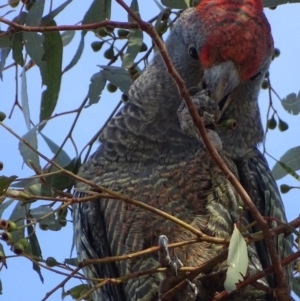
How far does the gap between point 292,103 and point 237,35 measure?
30cm

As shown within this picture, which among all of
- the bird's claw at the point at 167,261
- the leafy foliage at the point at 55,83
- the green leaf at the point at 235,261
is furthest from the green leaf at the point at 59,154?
the green leaf at the point at 235,261

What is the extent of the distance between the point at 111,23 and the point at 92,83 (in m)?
0.92

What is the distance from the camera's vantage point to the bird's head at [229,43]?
208 centimetres

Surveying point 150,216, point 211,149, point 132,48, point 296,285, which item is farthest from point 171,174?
point 211,149

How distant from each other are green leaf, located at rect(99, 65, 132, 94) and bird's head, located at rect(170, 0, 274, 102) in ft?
0.73

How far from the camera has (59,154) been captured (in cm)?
225

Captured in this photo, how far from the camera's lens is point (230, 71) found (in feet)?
6.84

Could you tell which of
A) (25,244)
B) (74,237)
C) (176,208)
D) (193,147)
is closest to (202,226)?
(176,208)

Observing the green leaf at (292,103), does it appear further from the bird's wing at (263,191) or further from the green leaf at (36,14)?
the green leaf at (36,14)

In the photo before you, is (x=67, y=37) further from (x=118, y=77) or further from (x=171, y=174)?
(x=171, y=174)

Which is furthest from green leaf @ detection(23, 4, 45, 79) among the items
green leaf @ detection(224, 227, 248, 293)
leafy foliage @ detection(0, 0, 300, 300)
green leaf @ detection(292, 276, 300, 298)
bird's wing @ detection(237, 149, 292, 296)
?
green leaf @ detection(292, 276, 300, 298)

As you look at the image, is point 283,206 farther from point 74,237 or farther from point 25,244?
point 25,244

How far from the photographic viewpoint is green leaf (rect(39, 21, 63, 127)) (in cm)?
199

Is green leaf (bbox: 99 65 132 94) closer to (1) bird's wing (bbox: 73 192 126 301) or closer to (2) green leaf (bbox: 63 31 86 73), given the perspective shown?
(2) green leaf (bbox: 63 31 86 73)
